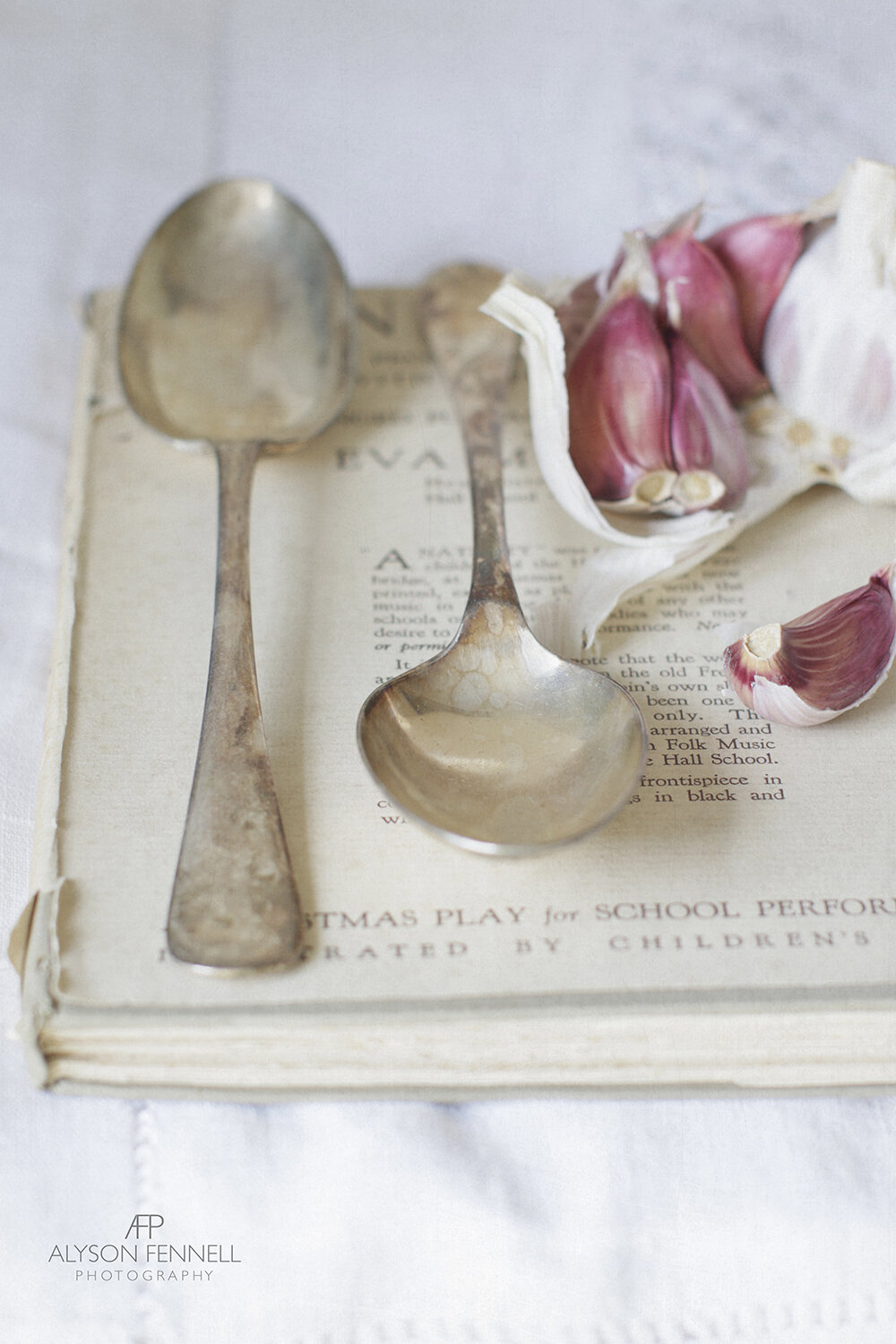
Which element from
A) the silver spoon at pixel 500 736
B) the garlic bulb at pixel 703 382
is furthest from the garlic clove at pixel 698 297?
the silver spoon at pixel 500 736

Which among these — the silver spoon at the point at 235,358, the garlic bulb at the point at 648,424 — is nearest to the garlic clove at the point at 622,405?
the garlic bulb at the point at 648,424

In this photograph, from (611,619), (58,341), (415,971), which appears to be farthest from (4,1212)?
(58,341)

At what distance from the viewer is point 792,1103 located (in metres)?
0.27

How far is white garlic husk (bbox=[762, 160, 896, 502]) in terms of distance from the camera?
1.18 ft

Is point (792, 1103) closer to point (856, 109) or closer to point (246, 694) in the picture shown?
point (246, 694)

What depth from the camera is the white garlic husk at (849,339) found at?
36 cm

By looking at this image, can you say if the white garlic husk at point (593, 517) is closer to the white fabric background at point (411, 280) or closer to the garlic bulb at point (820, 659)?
the garlic bulb at point (820, 659)

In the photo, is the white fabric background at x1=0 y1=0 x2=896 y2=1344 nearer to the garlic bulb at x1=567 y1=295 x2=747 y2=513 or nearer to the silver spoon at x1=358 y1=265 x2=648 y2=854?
the silver spoon at x1=358 y1=265 x2=648 y2=854

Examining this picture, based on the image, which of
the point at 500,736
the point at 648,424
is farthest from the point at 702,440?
the point at 500,736

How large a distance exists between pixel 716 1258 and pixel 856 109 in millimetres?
593

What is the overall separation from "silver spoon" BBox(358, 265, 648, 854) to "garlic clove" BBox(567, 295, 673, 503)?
0.14 feet

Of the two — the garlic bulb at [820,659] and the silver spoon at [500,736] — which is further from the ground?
the garlic bulb at [820,659]

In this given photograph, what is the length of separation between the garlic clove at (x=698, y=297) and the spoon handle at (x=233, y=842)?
0.19 m

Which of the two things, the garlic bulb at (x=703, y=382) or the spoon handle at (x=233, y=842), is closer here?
the spoon handle at (x=233, y=842)
